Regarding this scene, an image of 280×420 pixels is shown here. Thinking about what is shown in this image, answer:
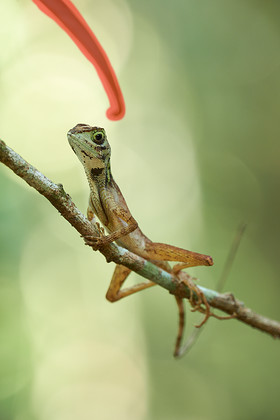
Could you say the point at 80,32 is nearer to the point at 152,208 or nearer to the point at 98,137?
the point at 98,137

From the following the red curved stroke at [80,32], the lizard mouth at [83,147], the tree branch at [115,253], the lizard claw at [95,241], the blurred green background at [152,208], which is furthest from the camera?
the blurred green background at [152,208]

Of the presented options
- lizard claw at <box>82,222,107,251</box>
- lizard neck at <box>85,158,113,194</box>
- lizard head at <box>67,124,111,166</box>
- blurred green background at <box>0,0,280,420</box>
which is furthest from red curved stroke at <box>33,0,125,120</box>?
blurred green background at <box>0,0,280,420</box>

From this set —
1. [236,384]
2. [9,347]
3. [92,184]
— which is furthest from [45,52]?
[236,384]

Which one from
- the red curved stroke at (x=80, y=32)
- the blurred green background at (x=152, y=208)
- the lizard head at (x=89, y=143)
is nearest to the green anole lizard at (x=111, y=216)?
the lizard head at (x=89, y=143)

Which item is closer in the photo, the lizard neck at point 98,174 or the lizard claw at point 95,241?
the lizard claw at point 95,241

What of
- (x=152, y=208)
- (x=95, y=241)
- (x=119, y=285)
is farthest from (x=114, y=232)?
(x=152, y=208)

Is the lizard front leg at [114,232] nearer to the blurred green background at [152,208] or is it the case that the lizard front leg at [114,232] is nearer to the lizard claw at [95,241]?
the lizard claw at [95,241]

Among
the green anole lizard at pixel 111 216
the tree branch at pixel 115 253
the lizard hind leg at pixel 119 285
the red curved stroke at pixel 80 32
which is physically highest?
the red curved stroke at pixel 80 32

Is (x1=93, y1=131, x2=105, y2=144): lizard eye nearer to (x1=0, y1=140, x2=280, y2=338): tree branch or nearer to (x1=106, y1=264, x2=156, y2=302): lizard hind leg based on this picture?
(x1=0, y1=140, x2=280, y2=338): tree branch

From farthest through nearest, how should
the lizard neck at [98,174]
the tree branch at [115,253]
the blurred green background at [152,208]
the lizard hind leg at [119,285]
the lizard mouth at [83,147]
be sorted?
the blurred green background at [152,208], the lizard hind leg at [119,285], the lizard neck at [98,174], the lizard mouth at [83,147], the tree branch at [115,253]
